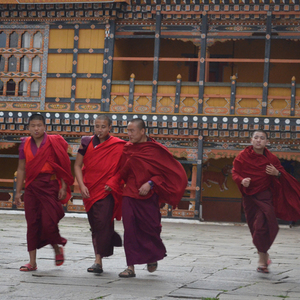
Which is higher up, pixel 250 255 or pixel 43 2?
pixel 43 2

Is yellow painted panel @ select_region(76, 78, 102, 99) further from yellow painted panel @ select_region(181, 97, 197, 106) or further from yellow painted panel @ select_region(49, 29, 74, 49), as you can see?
yellow painted panel @ select_region(181, 97, 197, 106)

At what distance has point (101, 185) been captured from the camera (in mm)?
5145

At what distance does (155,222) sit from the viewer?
195 inches

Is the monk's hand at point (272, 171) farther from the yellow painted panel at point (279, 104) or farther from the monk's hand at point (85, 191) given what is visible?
the yellow painted panel at point (279, 104)

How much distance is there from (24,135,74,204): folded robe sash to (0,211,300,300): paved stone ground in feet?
2.71

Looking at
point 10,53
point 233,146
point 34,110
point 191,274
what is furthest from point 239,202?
point 191,274

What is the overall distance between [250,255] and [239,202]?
27.2ft

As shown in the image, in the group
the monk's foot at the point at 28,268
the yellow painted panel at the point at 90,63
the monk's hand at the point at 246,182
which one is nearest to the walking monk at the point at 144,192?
the monk's hand at the point at 246,182

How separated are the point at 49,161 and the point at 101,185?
0.53 meters

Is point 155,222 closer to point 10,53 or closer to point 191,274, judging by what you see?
point 191,274

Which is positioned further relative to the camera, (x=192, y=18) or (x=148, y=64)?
(x=148, y=64)

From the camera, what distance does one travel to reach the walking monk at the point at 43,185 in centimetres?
508

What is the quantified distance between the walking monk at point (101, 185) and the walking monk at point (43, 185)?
0.20 metres

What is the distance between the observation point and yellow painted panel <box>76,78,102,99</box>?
518 inches
